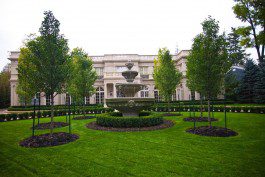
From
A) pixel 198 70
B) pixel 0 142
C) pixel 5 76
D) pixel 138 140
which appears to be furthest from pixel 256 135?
pixel 5 76

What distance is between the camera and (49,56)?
752cm

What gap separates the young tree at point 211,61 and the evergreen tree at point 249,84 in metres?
19.9

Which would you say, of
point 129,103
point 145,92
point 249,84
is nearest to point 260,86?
point 249,84

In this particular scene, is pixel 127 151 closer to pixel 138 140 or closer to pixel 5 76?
pixel 138 140

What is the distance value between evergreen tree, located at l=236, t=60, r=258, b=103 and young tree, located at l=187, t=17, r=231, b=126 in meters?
19.9

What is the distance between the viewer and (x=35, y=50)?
7535 millimetres

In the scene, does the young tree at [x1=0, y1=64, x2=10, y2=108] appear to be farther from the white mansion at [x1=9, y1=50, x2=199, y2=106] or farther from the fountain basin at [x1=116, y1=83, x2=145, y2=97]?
the fountain basin at [x1=116, y1=83, x2=145, y2=97]

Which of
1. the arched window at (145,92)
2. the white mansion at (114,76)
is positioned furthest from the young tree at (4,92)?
the arched window at (145,92)

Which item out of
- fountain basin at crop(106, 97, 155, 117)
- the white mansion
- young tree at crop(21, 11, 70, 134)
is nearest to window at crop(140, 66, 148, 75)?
the white mansion

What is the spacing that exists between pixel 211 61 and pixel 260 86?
1903cm

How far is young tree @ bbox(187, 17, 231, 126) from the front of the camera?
28.7 ft

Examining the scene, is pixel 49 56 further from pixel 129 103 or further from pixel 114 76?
pixel 114 76

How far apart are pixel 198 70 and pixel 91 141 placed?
6680mm

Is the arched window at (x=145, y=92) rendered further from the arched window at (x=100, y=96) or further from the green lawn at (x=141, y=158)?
the green lawn at (x=141, y=158)
